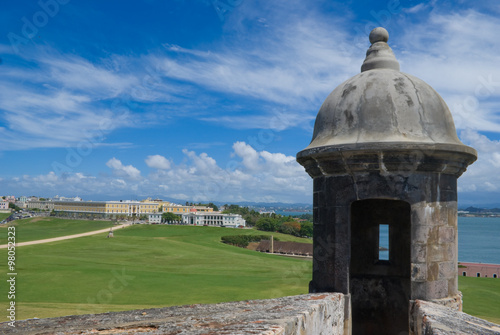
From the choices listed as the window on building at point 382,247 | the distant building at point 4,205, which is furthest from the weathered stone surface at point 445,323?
the distant building at point 4,205

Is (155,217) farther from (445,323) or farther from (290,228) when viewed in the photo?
(445,323)

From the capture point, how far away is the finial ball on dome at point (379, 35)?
5.26 meters

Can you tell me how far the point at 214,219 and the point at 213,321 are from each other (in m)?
104

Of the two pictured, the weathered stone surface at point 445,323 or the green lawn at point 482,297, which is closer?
the weathered stone surface at point 445,323

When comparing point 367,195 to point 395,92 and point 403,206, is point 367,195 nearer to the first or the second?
point 395,92

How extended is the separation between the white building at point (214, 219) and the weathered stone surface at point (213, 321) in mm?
99276

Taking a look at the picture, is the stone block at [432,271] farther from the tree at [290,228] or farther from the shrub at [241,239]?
the tree at [290,228]

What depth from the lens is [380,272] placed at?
254 inches

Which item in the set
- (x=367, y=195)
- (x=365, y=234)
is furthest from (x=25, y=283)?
(x=367, y=195)

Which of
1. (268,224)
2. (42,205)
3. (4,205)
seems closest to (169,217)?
(268,224)

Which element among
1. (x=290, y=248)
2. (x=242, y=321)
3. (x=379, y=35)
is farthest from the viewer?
(x=290, y=248)

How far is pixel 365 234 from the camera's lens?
6.78 m

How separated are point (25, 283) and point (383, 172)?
23.4 m

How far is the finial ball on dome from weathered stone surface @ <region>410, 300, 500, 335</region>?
3206mm
